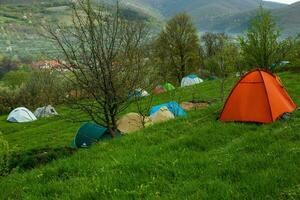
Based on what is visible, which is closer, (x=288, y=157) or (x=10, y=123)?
(x=288, y=157)

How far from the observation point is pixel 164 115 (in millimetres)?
25719

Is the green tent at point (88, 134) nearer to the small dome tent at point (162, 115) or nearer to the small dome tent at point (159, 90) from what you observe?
the small dome tent at point (162, 115)

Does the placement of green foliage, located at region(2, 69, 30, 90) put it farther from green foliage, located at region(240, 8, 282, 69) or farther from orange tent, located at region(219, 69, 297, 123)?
orange tent, located at region(219, 69, 297, 123)

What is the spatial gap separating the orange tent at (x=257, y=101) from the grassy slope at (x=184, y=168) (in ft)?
2.37

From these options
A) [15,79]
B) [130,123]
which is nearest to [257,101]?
[130,123]

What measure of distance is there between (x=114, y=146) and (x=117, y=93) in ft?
16.1

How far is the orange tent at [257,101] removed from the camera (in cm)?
1317

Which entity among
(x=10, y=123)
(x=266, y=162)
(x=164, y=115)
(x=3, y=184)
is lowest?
(x=10, y=123)

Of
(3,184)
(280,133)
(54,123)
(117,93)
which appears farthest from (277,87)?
(54,123)

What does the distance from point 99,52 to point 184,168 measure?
8.13m

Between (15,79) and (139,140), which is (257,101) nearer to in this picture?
(139,140)

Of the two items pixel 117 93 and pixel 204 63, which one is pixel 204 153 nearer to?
pixel 117 93

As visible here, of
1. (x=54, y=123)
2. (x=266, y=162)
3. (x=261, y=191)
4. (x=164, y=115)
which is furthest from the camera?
(x=54, y=123)

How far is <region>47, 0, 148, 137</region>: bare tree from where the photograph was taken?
51.1ft
